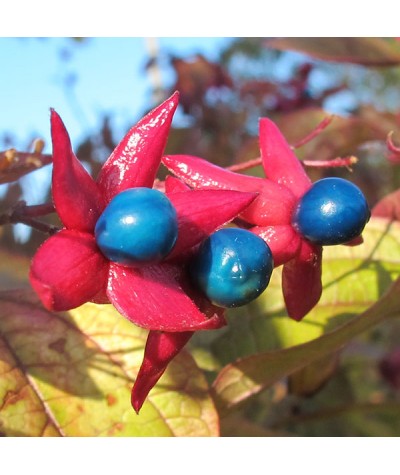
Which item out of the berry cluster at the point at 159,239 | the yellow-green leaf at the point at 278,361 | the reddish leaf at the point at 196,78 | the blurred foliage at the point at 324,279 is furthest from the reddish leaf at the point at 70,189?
the reddish leaf at the point at 196,78

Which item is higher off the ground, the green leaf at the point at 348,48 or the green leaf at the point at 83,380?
the green leaf at the point at 348,48

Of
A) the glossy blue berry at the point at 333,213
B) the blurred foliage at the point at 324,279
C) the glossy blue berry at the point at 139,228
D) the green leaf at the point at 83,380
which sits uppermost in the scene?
the glossy blue berry at the point at 139,228

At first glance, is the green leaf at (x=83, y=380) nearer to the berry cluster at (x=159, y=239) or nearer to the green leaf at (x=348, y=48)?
the berry cluster at (x=159, y=239)

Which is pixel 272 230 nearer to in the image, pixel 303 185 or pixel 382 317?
pixel 303 185

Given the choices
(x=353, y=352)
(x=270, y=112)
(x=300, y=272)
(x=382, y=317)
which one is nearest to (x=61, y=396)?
(x=300, y=272)

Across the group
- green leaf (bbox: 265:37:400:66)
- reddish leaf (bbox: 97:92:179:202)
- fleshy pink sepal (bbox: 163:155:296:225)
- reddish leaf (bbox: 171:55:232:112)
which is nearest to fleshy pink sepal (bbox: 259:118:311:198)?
fleshy pink sepal (bbox: 163:155:296:225)

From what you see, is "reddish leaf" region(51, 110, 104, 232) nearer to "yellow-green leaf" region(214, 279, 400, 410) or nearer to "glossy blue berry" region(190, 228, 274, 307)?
"glossy blue berry" region(190, 228, 274, 307)
